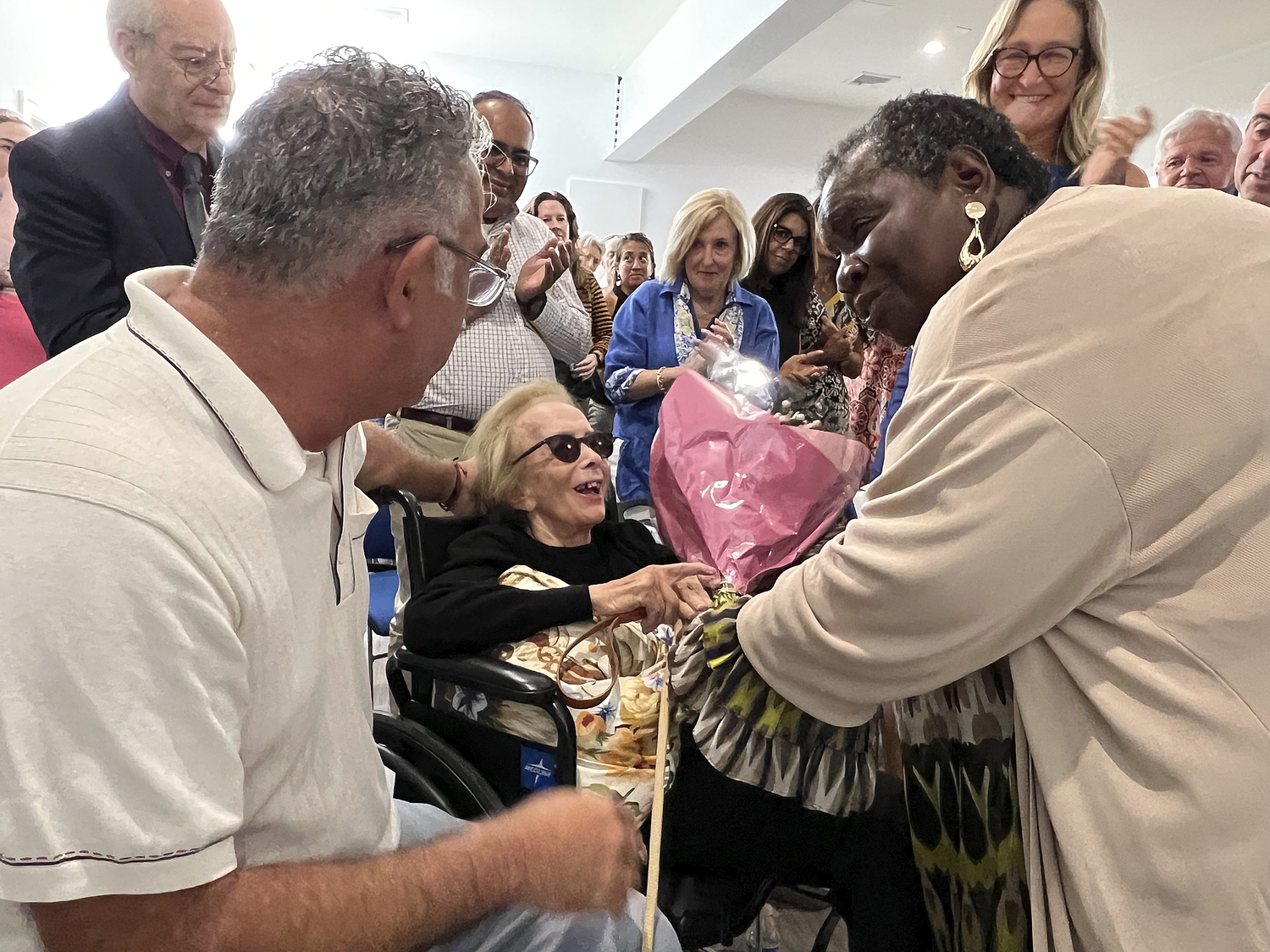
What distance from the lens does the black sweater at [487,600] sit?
5.40 ft

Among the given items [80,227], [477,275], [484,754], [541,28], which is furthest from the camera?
[541,28]

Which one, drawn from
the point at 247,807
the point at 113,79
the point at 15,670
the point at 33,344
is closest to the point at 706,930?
the point at 247,807

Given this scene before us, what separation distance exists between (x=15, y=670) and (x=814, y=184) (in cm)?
115

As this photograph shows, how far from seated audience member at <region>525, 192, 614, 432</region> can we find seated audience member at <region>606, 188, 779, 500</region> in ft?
1.55

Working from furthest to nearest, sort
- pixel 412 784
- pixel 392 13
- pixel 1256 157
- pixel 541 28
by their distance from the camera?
pixel 541 28 < pixel 392 13 < pixel 1256 157 < pixel 412 784

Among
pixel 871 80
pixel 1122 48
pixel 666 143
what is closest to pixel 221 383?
pixel 1122 48

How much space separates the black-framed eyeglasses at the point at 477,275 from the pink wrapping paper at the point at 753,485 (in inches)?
26.9

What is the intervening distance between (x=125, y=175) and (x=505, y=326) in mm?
983

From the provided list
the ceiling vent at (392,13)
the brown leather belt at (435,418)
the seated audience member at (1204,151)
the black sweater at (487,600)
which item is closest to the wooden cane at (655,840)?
the black sweater at (487,600)

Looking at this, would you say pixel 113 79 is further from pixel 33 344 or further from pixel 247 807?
pixel 247 807

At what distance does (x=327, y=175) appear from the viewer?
84cm

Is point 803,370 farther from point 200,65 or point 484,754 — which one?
point 200,65

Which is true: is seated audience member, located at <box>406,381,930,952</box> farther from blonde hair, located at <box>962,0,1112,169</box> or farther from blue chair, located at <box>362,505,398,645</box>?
blonde hair, located at <box>962,0,1112,169</box>

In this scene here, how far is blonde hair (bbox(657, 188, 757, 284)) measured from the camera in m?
3.32
